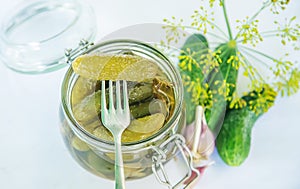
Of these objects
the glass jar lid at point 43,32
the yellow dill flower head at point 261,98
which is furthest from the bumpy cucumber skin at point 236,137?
the glass jar lid at point 43,32

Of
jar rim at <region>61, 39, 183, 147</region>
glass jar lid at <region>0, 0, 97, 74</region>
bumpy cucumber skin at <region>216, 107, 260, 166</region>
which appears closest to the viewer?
jar rim at <region>61, 39, 183, 147</region>

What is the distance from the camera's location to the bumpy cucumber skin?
3.24 ft

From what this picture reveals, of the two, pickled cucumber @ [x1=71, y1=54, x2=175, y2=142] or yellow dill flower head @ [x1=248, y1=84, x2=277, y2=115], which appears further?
yellow dill flower head @ [x1=248, y1=84, x2=277, y2=115]

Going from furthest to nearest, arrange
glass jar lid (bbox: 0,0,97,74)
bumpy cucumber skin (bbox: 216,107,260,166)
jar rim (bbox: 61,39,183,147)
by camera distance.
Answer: glass jar lid (bbox: 0,0,97,74), bumpy cucumber skin (bbox: 216,107,260,166), jar rim (bbox: 61,39,183,147)

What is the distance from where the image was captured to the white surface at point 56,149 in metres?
1.02

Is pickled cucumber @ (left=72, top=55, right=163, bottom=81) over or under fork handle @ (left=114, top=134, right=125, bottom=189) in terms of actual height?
over

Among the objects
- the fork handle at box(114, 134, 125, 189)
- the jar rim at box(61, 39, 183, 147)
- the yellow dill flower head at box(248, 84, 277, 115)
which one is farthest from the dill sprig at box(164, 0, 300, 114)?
the fork handle at box(114, 134, 125, 189)

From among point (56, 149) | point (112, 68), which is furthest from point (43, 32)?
point (112, 68)

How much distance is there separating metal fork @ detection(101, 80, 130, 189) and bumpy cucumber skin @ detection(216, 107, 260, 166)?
0.81 ft

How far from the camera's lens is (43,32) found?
1205 millimetres

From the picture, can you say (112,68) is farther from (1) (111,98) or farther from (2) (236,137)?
(2) (236,137)

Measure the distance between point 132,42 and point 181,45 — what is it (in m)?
0.16

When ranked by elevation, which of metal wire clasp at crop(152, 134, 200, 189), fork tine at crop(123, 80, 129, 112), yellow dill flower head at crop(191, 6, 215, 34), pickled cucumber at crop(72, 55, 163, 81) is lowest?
metal wire clasp at crop(152, 134, 200, 189)

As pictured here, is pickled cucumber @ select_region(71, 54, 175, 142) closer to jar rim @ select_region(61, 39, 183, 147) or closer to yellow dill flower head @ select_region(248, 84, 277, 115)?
jar rim @ select_region(61, 39, 183, 147)
